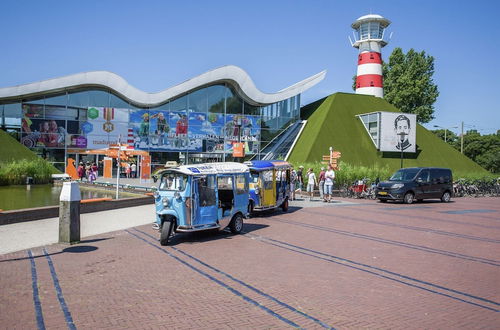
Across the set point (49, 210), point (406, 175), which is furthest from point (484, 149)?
point (49, 210)

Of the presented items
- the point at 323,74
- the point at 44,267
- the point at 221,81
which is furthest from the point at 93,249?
the point at 323,74

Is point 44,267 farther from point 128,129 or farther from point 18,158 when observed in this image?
point 128,129

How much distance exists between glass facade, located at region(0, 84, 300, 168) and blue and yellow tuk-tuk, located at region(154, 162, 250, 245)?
2717 cm

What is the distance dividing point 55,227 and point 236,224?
5.29 metres

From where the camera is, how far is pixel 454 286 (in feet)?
22.0

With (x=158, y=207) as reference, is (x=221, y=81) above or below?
above

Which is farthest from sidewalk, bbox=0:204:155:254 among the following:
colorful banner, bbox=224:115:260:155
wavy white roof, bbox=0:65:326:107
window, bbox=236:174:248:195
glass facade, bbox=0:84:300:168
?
colorful banner, bbox=224:115:260:155

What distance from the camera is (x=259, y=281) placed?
6844 millimetres

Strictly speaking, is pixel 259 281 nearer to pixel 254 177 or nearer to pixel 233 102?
pixel 254 177

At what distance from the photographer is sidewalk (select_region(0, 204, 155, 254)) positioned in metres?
9.77

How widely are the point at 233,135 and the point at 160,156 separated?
753 centimetres

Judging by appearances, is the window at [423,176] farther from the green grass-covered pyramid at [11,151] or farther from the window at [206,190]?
the green grass-covered pyramid at [11,151]

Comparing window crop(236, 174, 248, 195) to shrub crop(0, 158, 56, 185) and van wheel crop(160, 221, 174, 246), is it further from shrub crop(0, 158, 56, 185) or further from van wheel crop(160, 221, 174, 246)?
shrub crop(0, 158, 56, 185)

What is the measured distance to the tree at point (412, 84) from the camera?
56.1 meters
